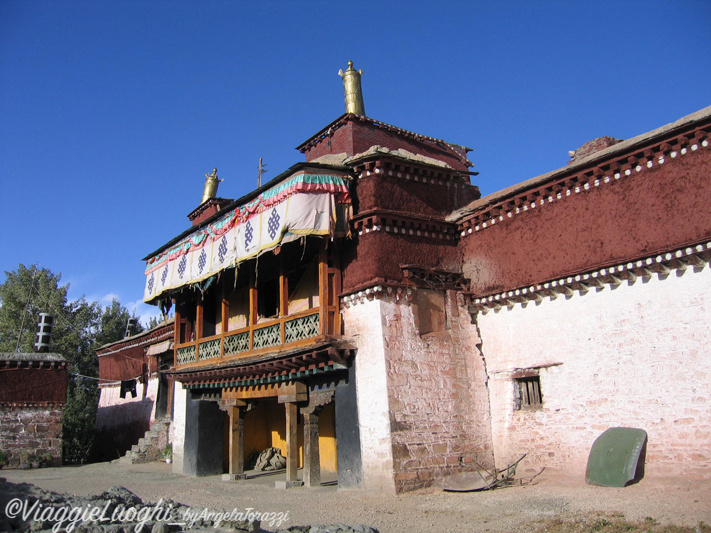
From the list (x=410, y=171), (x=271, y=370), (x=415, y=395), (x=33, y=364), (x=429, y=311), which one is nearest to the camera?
(x=415, y=395)

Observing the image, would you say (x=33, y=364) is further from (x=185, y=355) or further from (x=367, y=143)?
(x=367, y=143)

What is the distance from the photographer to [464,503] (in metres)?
9.58

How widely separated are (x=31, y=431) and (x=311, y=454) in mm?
14065

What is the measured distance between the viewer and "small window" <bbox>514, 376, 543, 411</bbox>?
11438mm

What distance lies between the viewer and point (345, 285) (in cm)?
1228

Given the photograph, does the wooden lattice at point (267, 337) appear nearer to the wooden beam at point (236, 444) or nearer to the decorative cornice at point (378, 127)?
the wooden beam at point (236, 444)

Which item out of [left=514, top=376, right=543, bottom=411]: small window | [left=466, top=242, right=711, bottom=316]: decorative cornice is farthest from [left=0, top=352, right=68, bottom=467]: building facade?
[left=514, top=376, right=543, bottom=411]: small window

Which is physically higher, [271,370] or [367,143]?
[367,143]

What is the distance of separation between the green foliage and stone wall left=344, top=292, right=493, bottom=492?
26.0 meters

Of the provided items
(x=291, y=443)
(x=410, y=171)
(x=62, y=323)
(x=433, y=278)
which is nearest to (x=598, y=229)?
(x=433, y=278)

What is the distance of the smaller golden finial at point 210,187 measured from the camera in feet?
75.8

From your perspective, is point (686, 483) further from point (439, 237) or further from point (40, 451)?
point (40, 451)

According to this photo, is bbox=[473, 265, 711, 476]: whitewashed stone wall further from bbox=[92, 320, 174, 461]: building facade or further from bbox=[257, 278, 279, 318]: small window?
bbox=[92, 320, 174, 461]: building facade

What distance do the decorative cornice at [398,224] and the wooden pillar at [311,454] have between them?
428 centimetres
